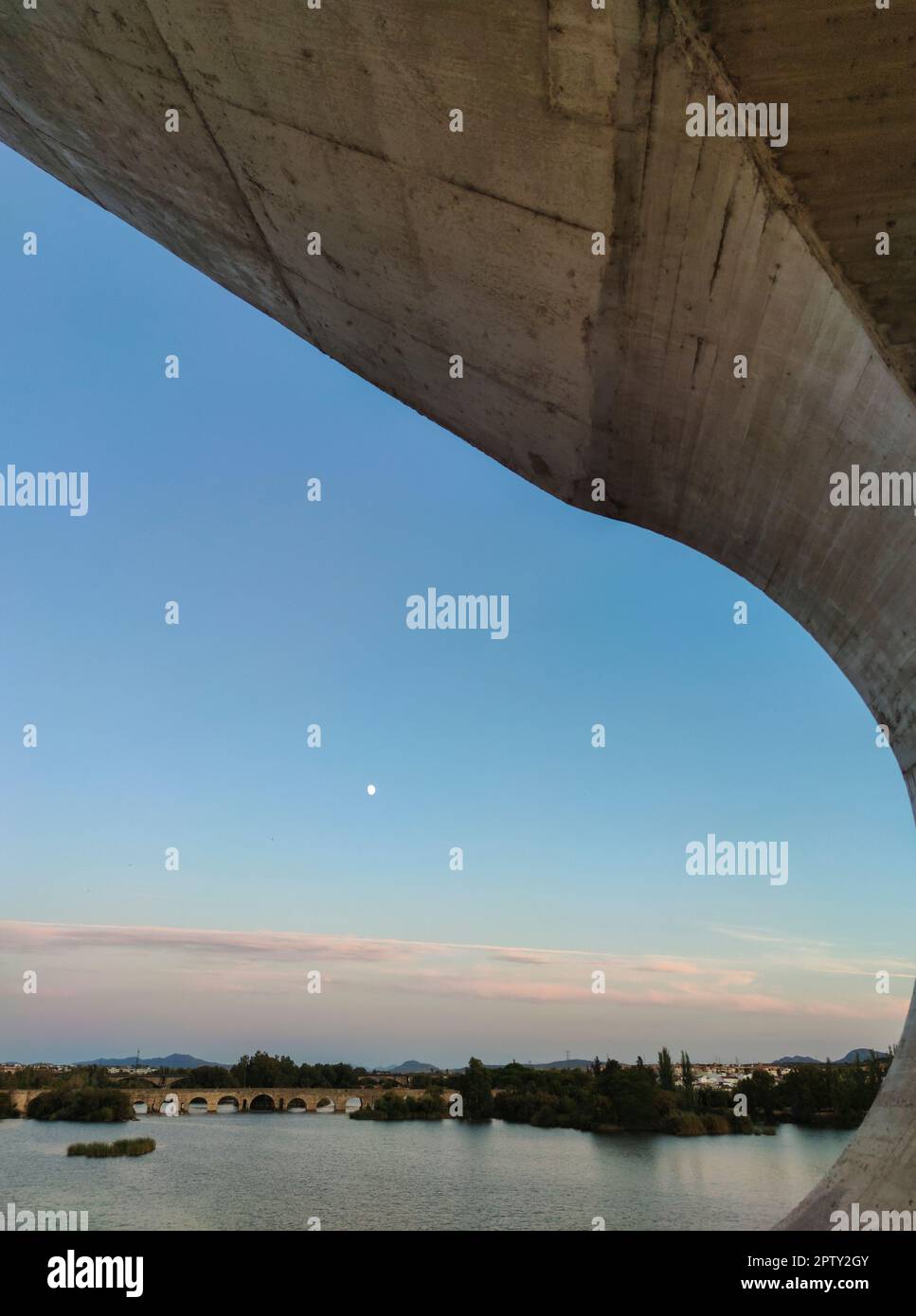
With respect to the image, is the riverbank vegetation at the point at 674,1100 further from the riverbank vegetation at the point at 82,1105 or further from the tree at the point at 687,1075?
the riverbank vegetation at the point at 82,1105

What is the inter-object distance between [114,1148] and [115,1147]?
298 mm

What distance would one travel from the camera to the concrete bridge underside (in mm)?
3863

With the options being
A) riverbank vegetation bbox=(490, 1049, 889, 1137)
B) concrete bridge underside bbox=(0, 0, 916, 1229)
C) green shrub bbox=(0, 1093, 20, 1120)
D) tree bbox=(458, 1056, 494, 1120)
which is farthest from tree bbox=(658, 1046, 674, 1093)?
concrete bridge underside bbox=(0, 0, 916, 1229)

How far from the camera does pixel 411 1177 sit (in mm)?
50375

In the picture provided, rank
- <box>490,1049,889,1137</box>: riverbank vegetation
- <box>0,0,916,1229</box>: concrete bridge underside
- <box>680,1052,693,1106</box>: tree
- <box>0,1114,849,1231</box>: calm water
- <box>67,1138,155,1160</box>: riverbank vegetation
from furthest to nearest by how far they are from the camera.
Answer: <box>680,1052,693,1106</box>: tree
<box>490,1049,889,1137</box>: riverbank vegetation
<box>67,1138,155,1160</box>: riverbank vegetation
<box>0,1114,849,1231</box>: calm water
<box>0,0,916,1229</box>: concrete bridge underside

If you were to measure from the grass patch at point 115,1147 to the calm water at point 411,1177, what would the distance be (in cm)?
139

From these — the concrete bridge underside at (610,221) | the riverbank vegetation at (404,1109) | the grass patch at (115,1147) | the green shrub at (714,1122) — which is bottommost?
the riverbank vegetation at (404,1109)

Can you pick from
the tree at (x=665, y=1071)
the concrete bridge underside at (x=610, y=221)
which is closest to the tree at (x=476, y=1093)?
the tree at (x=665, y=1071)

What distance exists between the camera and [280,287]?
7.01 meters

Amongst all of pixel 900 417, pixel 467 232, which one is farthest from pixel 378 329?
pixel 900 417

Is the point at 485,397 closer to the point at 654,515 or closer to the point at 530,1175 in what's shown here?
the point at 654,515

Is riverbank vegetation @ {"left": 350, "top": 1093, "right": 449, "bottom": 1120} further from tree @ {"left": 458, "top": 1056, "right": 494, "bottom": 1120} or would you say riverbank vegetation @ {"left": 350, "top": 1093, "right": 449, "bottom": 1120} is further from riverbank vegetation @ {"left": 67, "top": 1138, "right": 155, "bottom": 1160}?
riverbank vegetation @ {"left": 67, "top": 1138, "right": 155, "bottom": 1160}

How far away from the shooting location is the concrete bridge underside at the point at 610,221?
3.86m

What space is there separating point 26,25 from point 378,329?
2843 mm
